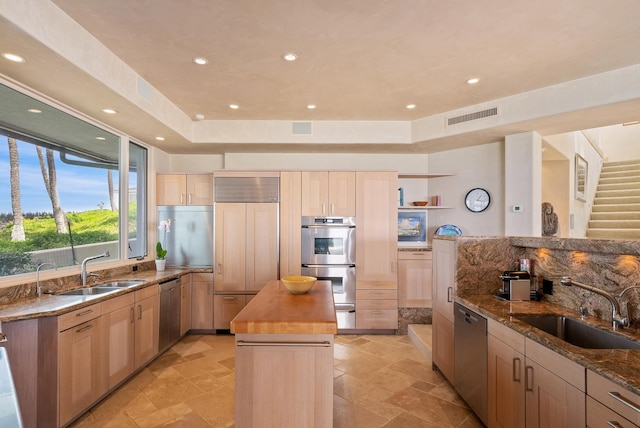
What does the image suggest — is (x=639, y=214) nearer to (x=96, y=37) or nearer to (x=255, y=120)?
(x=255, y=120)

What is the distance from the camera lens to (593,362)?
1374 mm

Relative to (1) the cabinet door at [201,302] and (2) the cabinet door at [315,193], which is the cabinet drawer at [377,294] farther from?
(1) the cabinet door at [201,302]

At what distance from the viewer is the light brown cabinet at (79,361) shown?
7.34 feet

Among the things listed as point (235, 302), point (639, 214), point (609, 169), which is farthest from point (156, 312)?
point (609, 169)

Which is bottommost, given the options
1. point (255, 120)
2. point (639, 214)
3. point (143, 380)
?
point (143, 380)

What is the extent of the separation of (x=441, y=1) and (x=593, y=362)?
2.13 meters

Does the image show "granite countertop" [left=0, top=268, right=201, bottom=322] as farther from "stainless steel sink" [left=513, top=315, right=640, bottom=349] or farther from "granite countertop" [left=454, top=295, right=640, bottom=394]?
"stainless steel sink" [left=513, top=315, right=640, bottom=349]

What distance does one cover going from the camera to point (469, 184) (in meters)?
4.71

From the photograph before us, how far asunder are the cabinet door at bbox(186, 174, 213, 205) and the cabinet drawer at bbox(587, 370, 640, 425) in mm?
4237

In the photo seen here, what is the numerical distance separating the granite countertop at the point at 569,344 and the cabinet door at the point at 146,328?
2988 millimetres

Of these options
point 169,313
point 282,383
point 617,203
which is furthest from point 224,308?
point 617,203

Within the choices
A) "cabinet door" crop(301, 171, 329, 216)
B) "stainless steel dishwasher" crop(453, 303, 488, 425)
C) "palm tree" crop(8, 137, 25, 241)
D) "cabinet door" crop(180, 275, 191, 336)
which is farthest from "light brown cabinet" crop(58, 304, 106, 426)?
"stainless steel dishwasher" crop(453, 303, 488, 425)

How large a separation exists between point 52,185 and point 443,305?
380 cm

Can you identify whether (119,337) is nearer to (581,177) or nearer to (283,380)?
(283,380)
